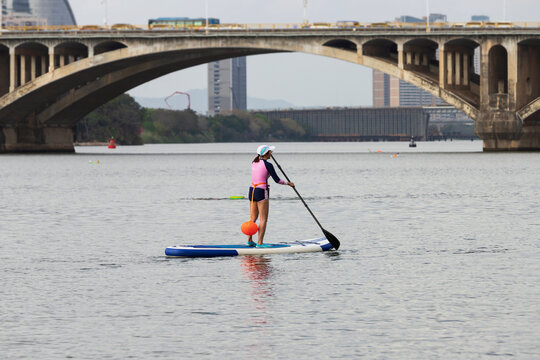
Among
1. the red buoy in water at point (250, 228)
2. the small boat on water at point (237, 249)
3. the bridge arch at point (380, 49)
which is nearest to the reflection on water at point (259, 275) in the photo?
the small boat on water at point (237, 249)

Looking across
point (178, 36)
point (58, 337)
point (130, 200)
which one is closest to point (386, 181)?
point (130, 200)

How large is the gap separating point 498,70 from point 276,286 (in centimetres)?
8918

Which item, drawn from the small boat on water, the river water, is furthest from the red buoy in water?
the river water

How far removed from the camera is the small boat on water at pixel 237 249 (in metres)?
22.0

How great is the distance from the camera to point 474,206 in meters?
36.9

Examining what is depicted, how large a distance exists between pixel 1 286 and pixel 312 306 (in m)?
5.53

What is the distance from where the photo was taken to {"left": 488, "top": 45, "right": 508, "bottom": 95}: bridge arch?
101 meters

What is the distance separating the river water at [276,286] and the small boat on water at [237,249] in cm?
18

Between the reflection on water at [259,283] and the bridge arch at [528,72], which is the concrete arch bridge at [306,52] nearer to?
the bridge arch at [528,72]

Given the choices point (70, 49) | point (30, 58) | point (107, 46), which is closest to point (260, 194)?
point (70, 49)

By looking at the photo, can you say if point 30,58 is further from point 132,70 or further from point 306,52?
point 306,52

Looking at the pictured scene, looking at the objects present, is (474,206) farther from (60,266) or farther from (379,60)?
(379,60)

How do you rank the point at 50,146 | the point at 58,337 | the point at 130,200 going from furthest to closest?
the point at 50,146 → the point at 130,200 → the point at 58,337

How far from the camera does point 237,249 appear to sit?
22234 mm
